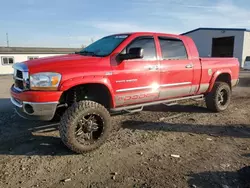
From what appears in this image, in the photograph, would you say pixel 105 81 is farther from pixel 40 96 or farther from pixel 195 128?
pixel 195 128

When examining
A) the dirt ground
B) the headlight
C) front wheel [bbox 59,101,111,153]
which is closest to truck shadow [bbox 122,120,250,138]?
the dirt ground

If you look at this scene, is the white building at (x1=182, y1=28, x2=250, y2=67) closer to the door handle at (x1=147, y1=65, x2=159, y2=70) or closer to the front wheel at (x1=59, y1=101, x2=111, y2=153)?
the door handle at (x1=147, y1=65, x2=159, y2=70)

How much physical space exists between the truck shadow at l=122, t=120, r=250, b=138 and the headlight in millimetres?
2195

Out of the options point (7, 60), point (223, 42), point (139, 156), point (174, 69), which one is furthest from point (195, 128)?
point (223, 42)

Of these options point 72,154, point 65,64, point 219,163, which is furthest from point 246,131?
point 65,64

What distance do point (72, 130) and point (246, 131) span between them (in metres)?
3.75

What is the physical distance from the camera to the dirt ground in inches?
119

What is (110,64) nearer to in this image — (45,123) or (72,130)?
(72,130)

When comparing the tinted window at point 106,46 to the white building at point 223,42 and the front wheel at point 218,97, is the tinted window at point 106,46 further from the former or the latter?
the white building at point 223,42

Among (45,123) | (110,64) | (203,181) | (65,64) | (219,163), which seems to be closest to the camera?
(203,181)

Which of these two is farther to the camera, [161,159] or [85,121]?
[85,121]

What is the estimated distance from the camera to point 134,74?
14.5ft

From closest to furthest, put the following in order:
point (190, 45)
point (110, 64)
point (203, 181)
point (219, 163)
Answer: point (203, 181) → point (219, 163) → point (110, 64) → point (190, 45)

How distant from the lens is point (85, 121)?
12.7 ft
